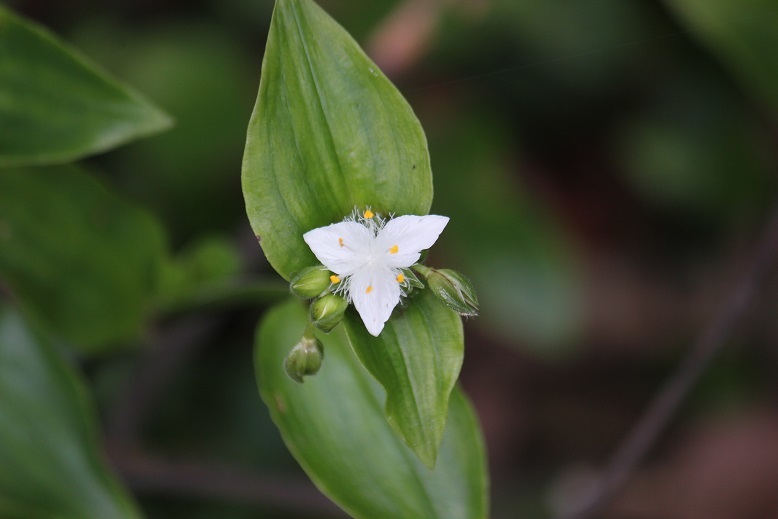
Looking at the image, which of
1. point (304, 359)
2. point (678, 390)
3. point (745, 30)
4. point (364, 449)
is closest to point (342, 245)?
point (304, 359)

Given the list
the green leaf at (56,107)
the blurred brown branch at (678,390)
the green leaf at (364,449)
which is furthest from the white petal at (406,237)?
the blurred brown branch at (678,390)

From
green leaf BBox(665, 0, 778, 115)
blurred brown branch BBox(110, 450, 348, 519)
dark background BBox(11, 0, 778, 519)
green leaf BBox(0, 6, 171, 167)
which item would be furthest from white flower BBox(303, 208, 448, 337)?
green leaf BBox(665, 0, 778, 115)

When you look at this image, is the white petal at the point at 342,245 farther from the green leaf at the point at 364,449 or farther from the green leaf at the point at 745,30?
the green leaf at the point at 745,30

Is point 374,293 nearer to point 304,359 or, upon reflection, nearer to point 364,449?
point 304,359

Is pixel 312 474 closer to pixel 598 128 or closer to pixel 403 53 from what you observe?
pixel 403 53

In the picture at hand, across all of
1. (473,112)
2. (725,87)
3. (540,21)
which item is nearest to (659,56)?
(725,87)

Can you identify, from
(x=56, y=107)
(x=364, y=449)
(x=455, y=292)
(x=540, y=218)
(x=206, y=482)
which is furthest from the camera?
(x=540, y=218)

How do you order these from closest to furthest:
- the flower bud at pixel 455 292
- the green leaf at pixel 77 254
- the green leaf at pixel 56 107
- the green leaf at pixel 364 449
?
the flower bud at pixel 455 292, the green leaf at pixel 364 449, the green leaf at pixel 56 107, the green leaf at pixel 77 254
